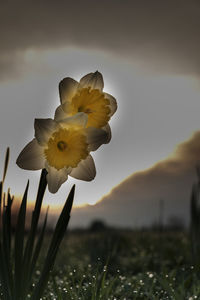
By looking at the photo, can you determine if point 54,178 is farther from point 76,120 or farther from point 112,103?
point 112,103

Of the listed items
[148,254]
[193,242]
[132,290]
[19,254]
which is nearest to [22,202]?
[19,254]

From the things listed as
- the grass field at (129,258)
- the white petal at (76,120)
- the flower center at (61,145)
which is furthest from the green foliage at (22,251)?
the grass field at (129,258)

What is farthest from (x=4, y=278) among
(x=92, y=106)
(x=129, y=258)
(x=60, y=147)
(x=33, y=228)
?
(x=129, y=258)

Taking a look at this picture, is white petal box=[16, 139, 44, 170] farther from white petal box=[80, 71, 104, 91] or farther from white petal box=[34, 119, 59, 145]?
white petal box=[80, 71, 104, 91]

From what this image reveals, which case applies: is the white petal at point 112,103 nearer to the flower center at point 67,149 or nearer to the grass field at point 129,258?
the flower center at point 67,149

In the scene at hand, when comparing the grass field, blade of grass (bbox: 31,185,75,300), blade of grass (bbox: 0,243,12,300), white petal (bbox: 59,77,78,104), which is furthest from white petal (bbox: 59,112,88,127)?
the grass field

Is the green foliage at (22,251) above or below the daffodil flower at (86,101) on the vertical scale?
below

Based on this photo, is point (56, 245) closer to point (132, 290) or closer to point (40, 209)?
point (40, 209)
